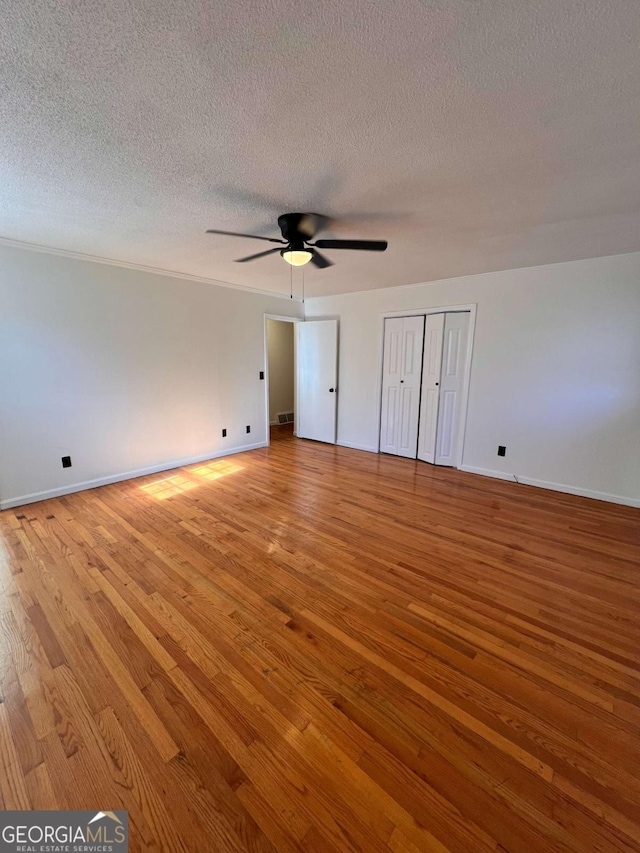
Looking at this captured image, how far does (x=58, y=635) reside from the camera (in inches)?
65.4

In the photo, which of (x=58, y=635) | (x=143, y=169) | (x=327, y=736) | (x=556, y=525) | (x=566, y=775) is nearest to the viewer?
(x=566, y=775)

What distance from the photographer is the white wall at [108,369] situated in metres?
3.02

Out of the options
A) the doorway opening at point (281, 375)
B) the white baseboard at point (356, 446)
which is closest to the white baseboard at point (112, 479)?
the white baseboard at point (356, 446)

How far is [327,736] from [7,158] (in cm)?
305

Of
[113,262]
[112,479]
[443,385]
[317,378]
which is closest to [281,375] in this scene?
[317,378]

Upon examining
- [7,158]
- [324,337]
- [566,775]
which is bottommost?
[566,775]

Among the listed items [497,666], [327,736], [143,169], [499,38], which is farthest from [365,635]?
[143,169]

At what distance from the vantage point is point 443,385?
4227 millimetres

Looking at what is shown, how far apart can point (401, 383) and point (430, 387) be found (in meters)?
0.42

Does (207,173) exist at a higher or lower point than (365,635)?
higher

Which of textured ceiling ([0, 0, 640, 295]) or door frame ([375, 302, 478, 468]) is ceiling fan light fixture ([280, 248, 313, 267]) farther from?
door frame ([375, 302, 478, 468])

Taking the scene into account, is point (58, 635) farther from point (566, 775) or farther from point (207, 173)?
point (207, 173)

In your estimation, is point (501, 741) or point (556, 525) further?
point (556, 525)

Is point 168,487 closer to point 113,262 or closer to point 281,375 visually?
point 113,262
